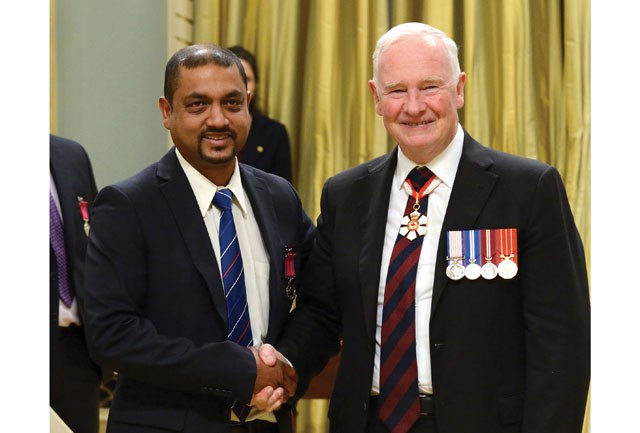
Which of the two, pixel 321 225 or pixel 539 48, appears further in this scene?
pixel 539 48

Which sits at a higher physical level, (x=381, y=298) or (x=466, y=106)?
(x=466, y=106)

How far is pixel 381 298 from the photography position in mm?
2164

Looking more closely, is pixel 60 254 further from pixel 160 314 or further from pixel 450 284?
pixel 450 284

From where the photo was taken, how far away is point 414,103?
217 cm

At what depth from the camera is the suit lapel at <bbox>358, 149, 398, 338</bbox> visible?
2145 mm

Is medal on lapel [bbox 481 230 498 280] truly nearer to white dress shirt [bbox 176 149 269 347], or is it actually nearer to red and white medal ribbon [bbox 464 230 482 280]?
red and white medal ribbon [bbox 464 230 482 280]

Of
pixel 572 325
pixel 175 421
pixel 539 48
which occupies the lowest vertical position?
pixel 175 421

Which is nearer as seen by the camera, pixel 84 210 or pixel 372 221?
pixel 372 221

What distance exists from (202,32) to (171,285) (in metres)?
2.64

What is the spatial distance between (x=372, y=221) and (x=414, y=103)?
0.30 m

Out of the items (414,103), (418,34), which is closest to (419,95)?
(414,103)
